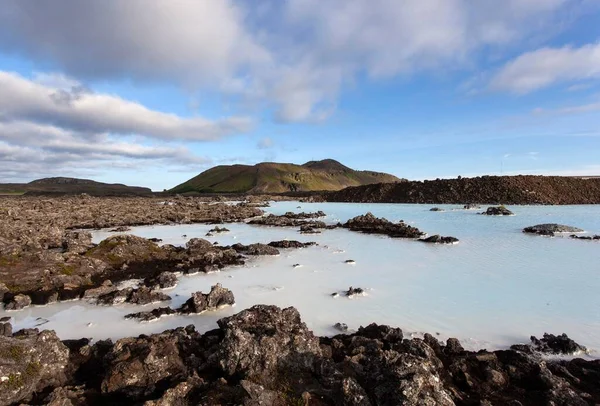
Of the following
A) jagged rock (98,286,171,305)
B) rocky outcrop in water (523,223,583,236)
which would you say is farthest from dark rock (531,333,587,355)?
rocky outcrop in water (523,223,583,236)

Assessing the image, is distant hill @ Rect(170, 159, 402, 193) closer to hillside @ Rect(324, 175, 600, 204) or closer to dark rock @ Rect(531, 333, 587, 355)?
hillside @ Rect(324, 175, 600, 204)

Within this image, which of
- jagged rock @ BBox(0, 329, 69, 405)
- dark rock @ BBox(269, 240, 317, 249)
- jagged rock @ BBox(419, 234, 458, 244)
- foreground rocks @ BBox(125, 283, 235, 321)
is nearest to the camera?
jagged rock @ BBox(0, 329, 69, 405)

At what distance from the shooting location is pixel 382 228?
22.7 m

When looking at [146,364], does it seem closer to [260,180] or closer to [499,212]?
[499,212]

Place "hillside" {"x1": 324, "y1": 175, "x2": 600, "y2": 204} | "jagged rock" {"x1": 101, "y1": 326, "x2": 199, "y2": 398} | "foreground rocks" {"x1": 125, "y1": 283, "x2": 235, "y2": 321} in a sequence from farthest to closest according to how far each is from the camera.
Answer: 1. "hillside" {"x1": 324, "y1": 175, "x2": 600, "y2": 204}
2. "foreground rocks" {"x1": 125, "y1": 283, "x2": 235, "y2": 321}
3. "jagged rock" {"x1": 101, "y1": 326, "x2": 199, "y2": 398}

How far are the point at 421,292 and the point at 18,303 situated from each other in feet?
34.1

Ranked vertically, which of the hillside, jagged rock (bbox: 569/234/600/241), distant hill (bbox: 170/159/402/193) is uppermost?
distant hill (bbox: 170/159/402/193)

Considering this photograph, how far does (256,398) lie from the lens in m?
4.34

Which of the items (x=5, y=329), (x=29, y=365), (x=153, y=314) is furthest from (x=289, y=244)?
(x=29, y=365)

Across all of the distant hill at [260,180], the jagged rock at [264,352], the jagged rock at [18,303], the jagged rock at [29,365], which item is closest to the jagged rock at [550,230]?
the jagged rock at [264,352]

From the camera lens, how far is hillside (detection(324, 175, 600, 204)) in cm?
4666

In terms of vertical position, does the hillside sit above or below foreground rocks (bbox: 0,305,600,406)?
above

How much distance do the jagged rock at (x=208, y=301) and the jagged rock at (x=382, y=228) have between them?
533 inches

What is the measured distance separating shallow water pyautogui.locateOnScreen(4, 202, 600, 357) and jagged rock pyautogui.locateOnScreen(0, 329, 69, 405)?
73.1 inches
